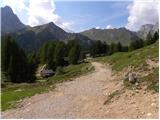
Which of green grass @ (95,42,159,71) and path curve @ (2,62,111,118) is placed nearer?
path curve @ (2,62,111,118)

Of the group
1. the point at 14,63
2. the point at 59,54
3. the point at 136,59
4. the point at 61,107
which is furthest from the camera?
the point at 59,54

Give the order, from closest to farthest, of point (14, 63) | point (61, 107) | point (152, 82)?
1. point (61, 107)
2. point (152, 82)
3. point (14, 63)

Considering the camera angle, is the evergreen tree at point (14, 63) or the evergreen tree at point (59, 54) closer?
the evergreen tree at point (14, 63)

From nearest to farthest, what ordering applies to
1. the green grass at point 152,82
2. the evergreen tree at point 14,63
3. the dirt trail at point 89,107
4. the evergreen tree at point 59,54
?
the dirt trail at point 89,107, the green grass at point 152,82, the evergreen tree at point 14,63, the evergreen tree at point 59,54

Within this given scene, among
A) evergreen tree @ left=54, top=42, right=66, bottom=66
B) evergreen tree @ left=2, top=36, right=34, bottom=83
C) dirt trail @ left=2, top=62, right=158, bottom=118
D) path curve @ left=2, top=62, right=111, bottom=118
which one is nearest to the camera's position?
dirt trail @ left=2, top=62, right=158, bottom=118

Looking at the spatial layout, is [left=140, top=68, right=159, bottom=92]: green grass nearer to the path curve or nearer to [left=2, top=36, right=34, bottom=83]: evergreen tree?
the path curve

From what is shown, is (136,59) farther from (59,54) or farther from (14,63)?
(59,54)

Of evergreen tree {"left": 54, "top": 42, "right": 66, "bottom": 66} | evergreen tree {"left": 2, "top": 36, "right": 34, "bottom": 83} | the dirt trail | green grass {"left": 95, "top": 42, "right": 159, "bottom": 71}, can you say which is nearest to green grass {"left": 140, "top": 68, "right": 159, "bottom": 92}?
the dirt trail

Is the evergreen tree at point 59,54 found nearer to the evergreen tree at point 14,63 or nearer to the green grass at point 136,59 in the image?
the evergreen tree at point 14,63

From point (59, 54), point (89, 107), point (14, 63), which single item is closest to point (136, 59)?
point (14, 63)

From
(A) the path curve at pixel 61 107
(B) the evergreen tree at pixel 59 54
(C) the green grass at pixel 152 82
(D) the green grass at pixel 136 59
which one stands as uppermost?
(B) the evergreen tree at pixel 59 54

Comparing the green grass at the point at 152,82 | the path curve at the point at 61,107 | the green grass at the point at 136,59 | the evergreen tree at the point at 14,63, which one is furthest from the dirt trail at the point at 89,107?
the evergreen tree at the point at 14,63

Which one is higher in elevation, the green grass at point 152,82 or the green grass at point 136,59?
the green grass at point 136,59

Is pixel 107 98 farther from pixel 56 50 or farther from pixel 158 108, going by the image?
pixel 56 50
